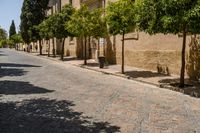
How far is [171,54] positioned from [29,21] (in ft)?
129

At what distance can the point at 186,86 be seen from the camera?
52.1ft

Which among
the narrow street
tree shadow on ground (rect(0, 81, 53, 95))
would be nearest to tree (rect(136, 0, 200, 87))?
the narrow street

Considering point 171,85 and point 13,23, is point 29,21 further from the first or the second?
point 13,23

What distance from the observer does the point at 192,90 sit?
14.7 metres

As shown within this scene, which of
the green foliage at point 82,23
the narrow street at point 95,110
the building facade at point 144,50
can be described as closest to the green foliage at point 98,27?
the green foliage at point 82,23

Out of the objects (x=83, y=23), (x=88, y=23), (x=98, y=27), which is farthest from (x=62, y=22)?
(x=98, y=27)

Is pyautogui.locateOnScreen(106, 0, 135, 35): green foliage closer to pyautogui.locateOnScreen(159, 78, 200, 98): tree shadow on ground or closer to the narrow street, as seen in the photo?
pyautogui.locateOnScreen(159, 78, 200, 98): tree shadow on ground

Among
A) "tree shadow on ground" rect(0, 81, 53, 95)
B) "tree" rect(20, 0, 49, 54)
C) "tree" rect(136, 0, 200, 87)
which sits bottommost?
"tree shadow on ground" rect(0, 81, 53, 95)

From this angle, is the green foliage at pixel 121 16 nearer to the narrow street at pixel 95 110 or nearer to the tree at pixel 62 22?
the narrow street at pixel 95 110

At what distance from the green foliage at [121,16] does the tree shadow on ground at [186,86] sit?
177 inches

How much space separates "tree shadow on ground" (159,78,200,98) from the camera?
46.5ft

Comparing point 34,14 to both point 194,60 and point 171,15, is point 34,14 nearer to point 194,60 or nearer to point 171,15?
point 194,60

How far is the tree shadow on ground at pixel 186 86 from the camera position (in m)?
14.2

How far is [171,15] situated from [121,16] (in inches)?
254
